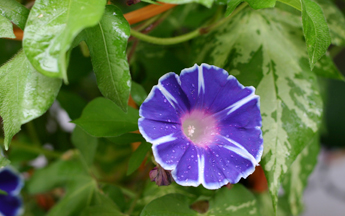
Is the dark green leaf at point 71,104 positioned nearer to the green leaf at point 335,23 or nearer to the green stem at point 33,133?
the green stem at point 33,133

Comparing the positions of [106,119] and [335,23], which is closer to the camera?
[106,119]

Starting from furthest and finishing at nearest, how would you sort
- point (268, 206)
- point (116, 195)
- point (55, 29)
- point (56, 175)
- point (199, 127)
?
point (268, 206), point (56, 175), point (116, 195), point (199, 127), point (55, 29)

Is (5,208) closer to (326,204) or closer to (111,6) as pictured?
(111,6)

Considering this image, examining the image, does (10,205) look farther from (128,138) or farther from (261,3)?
(261,3)

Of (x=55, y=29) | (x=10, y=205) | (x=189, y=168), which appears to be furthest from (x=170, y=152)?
(x=10, y=205)

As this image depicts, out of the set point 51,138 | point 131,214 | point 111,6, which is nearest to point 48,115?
point 51,138

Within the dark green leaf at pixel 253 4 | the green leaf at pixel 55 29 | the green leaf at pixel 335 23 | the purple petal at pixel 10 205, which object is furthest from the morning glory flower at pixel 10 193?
the green leaf at pixel 335 23

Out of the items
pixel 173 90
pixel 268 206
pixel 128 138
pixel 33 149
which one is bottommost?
pixel 268 206
